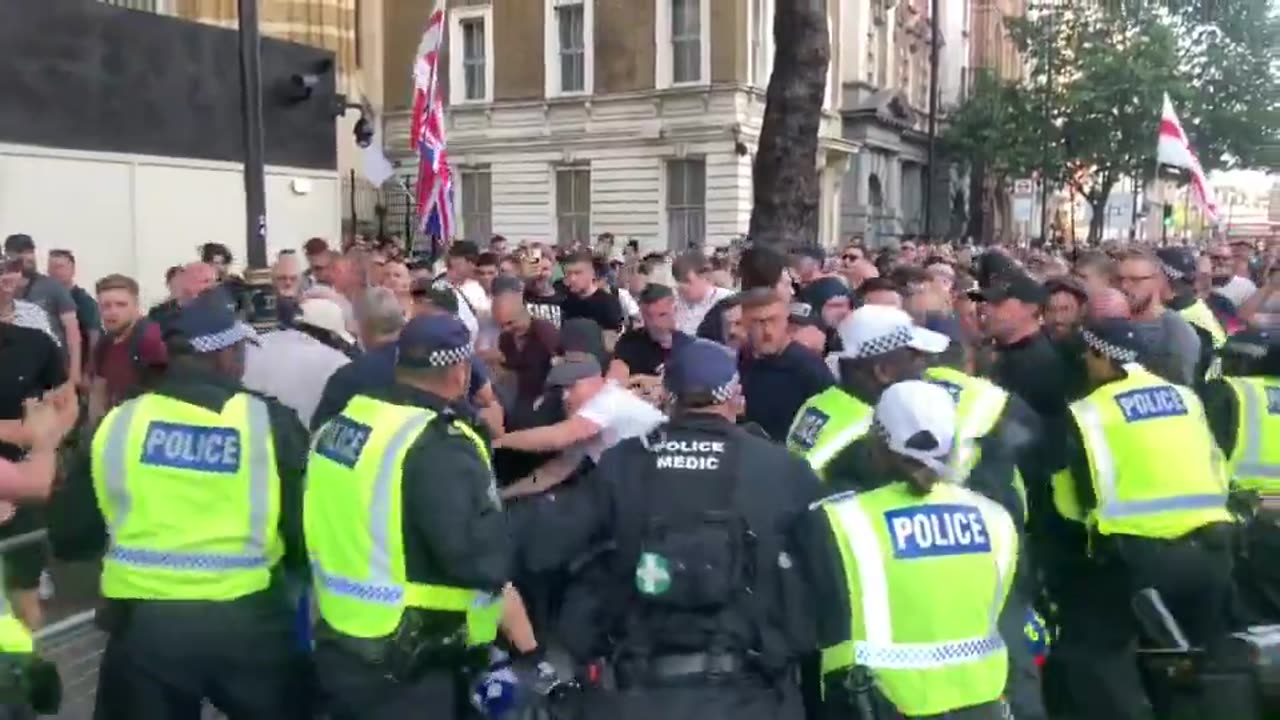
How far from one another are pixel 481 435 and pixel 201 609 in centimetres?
98

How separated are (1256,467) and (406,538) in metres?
3.69

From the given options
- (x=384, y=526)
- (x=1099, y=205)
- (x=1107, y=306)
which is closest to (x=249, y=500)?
(x=384, y=526)

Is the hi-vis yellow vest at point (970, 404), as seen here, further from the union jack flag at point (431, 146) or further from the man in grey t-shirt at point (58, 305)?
the union jack flag at point (431, 146)

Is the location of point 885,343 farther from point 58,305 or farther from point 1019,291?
point 58,305

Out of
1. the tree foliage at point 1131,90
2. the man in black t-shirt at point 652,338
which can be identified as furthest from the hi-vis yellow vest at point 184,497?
the tree foliage at point 1131,90

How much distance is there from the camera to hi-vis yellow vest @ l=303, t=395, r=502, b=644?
3.88 m

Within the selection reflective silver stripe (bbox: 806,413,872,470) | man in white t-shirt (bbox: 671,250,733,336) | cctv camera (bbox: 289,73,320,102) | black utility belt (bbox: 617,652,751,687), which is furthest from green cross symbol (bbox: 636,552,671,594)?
cctv camera (bbox: 289,73,320,102)

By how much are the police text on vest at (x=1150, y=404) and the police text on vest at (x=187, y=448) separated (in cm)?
317

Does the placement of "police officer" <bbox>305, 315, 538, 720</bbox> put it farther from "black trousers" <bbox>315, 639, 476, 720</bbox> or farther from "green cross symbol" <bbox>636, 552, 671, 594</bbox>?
"green cross symbol" <bbox>636, 552, 671, 594</bbox>

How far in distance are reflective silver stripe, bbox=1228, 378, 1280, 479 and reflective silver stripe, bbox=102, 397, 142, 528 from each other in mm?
4354

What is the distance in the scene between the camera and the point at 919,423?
138 inches

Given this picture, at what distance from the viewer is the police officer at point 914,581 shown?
3.46m

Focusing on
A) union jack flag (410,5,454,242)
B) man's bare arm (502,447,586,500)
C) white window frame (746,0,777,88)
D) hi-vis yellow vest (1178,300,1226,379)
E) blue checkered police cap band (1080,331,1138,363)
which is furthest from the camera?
white window frame (746,0,777,88)

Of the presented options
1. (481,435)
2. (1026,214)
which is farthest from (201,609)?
Answer: (1026,214)
